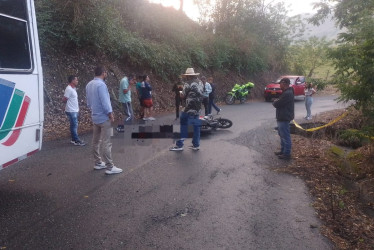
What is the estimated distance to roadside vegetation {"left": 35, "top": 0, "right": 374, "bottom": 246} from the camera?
260 inches

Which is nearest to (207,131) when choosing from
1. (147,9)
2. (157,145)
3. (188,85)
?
(157,145)

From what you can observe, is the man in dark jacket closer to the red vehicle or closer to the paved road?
the paved road

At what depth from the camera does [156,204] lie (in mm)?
4863

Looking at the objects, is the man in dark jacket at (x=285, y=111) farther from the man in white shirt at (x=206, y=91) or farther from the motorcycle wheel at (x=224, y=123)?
the man in white shirt at (x=206, y=91)

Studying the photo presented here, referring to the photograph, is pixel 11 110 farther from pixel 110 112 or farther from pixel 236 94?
pixel 236 94

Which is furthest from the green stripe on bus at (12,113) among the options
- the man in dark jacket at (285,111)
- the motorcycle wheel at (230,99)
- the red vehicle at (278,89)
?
the red vehicle at (278,89)

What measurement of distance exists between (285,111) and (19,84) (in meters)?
5.53

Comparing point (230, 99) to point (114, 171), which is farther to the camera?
point (230, 99)

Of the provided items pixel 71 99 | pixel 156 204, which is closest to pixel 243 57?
pixel 71 99

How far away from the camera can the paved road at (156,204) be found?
3.87m

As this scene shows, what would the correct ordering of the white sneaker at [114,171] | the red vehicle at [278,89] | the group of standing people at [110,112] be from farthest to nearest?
the red vehicle at [278,89] < the white sneaker at [114,171] < the group of standing people at [110,112]

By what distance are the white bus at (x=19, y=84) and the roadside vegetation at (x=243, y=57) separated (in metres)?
4.39

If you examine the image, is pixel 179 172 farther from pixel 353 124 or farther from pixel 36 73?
pixel 353 124

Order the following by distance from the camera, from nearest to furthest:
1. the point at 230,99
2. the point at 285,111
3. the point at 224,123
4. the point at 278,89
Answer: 1. the point at 285,111
2. the point at 224,123
3. the point at 230,99
4. the point at 278,89
